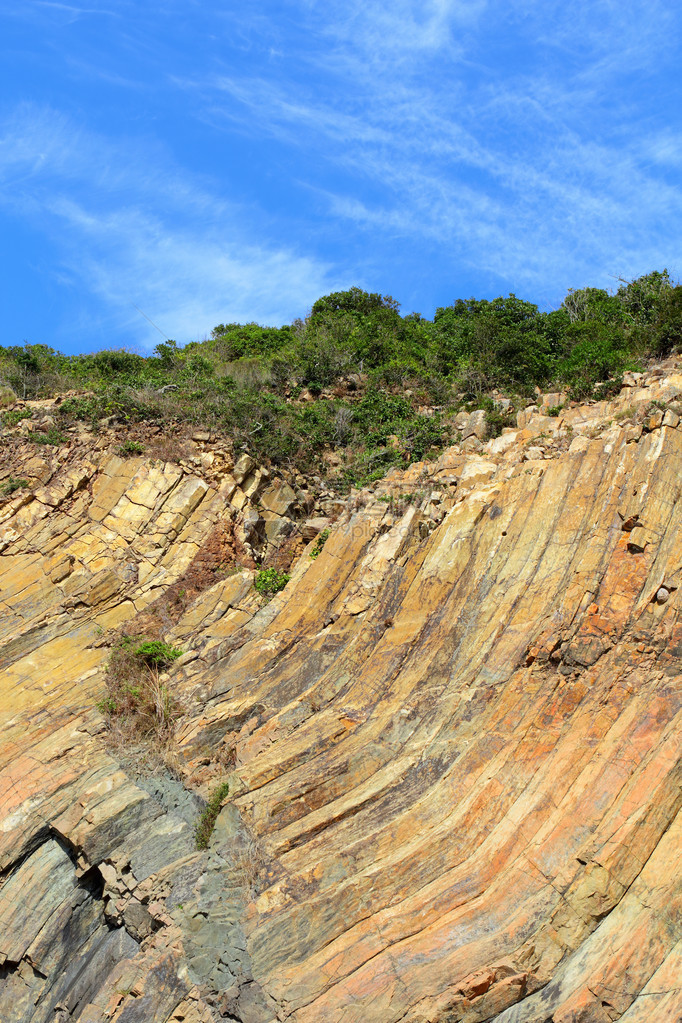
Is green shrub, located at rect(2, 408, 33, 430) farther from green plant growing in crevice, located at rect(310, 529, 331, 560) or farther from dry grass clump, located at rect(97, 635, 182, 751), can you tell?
green plant growing in crevice, located at rect(310, 529, 331, 560)

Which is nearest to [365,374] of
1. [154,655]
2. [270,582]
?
[270,582]

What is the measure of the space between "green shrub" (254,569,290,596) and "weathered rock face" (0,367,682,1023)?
0.26 meters

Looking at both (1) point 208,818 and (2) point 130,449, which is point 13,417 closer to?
(2) point 130,449

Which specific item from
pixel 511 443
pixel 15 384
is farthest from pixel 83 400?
pixel 511 443

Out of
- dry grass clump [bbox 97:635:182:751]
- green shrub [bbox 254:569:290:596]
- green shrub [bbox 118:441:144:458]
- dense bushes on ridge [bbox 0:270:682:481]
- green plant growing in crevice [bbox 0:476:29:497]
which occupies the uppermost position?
dense bushes on ridge [bbox 0:270:682:481]

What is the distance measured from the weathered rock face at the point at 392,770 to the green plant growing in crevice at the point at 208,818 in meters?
0.14

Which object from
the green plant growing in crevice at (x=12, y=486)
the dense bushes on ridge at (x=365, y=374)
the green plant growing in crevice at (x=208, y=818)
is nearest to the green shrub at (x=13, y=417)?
the dense bushes on ridge at (x=365, y=374)

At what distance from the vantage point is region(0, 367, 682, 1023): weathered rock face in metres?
8.70

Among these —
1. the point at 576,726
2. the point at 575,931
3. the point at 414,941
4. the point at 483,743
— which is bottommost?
the point at 414,941

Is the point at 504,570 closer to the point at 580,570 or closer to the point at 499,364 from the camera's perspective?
the point at 580,570

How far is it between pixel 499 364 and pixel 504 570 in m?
12.6

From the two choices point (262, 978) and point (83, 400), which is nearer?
point (262, 978)

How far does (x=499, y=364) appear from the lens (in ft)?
77.6

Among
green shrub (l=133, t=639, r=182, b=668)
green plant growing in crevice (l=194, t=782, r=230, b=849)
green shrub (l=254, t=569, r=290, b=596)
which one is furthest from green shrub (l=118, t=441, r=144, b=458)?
green plant growing in crevice (l=194, t=782, r=230, b=849)
